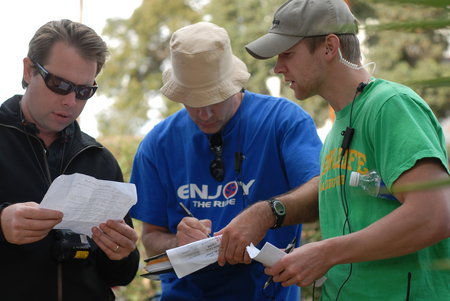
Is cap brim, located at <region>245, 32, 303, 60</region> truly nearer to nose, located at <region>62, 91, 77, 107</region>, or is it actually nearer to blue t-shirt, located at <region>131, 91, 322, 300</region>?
blue t-shirt, located at <region>131, 91, 322, 300</region>

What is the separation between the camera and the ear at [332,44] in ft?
8.03

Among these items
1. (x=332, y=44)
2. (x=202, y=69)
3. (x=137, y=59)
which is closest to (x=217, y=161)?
(x=202, y=69)

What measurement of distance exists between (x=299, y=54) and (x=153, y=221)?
1.32 meters

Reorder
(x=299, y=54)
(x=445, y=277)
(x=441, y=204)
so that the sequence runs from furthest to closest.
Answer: (x=299, y=54), (x=445, y=277), (x=441, y=204)

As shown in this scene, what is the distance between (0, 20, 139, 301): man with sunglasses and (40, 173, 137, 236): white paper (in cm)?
5

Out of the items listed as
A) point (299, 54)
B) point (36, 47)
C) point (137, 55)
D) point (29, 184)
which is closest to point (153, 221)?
point (29, 184)

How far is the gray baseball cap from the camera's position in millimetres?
2527

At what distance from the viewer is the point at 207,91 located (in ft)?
10.5

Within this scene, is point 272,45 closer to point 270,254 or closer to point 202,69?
point 202,69

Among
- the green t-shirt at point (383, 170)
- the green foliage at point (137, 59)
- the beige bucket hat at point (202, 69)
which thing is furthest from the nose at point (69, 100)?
the green foliage at point (137, 59)

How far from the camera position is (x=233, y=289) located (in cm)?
312

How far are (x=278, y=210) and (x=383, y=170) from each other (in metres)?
0.81

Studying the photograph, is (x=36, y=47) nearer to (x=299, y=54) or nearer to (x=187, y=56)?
(x=187, y=56)

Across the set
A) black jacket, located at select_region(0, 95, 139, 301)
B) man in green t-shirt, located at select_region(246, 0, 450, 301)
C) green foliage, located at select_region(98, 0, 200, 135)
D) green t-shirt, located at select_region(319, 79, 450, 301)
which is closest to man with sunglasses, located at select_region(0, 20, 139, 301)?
black jacket, located at select_region(0, 95, 139, 301)
